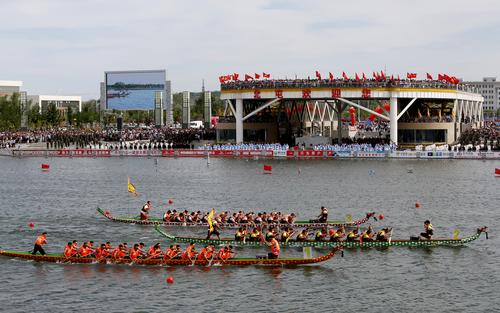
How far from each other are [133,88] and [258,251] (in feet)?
460

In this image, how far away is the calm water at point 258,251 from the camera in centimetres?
4306

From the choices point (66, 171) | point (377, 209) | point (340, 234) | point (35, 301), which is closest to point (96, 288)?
point (35, 301)

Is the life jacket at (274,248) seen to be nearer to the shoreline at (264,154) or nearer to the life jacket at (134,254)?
the life jacket at (134,254)

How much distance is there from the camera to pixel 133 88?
18975cm

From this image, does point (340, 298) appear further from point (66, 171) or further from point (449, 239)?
point (66, 171)

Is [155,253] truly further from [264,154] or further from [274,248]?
[264,154]

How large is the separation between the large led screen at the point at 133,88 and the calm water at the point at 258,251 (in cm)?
6867

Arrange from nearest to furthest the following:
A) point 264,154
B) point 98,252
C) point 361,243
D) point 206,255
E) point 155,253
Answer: point 206,255, point 155,253, point 98,252, point 361,243, point 264,154

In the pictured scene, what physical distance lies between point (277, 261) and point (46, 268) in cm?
1393

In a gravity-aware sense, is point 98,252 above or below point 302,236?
below

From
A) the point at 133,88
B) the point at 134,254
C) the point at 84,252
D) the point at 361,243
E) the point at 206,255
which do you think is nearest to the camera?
the point at 206,255

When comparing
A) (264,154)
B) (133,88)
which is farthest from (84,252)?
(133,88)

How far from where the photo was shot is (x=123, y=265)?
49.3 meters

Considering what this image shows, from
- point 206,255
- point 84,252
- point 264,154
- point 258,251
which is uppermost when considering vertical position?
point 264,154
